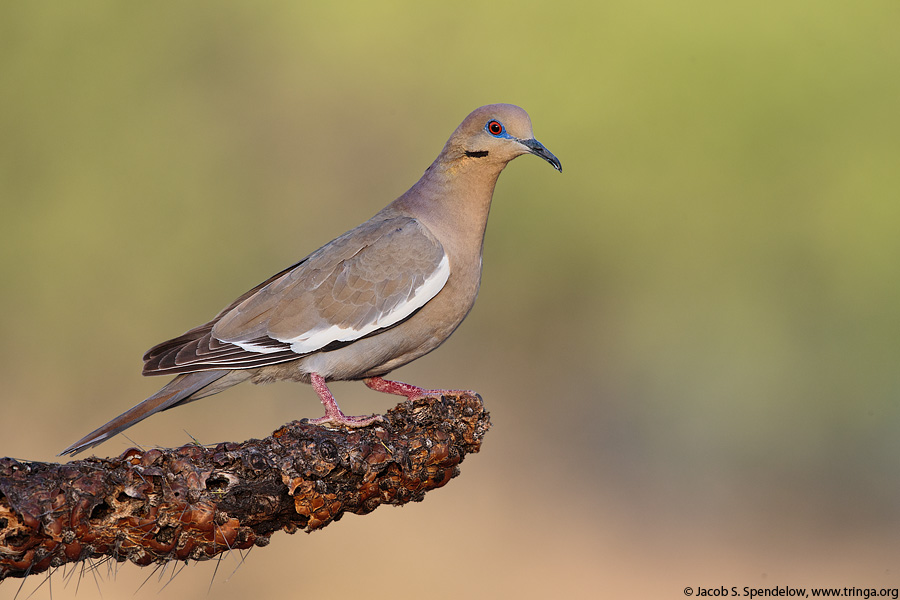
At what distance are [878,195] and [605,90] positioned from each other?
12.6ft

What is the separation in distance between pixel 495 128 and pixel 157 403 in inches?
88.3

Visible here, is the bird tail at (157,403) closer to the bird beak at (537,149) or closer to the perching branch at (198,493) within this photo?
the perching branch at (198,493)

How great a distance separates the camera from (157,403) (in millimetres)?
4008

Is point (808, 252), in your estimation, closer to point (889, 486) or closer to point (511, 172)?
point (889, 486)

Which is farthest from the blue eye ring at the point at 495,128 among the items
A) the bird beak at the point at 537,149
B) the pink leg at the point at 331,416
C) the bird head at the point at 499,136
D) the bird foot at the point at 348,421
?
the bird foot at the point at 348,421

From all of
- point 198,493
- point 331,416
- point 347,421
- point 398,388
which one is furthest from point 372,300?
point 198,493

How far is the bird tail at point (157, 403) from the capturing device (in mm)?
3656

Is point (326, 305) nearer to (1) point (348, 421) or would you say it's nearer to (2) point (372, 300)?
(2) point (372, 300)

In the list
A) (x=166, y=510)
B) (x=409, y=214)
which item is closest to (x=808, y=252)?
(x=409, y=214)

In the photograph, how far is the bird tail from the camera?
3.66 meters

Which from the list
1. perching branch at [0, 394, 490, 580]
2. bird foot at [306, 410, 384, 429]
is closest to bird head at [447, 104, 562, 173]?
bird foot at [306, 410, 384, 429]

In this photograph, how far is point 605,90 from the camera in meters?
11.1

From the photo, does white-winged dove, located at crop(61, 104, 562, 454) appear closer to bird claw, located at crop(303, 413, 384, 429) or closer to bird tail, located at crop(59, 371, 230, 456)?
bird tail, located at crop(59, 371, 230, 456)

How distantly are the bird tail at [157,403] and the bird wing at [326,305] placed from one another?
103mm
